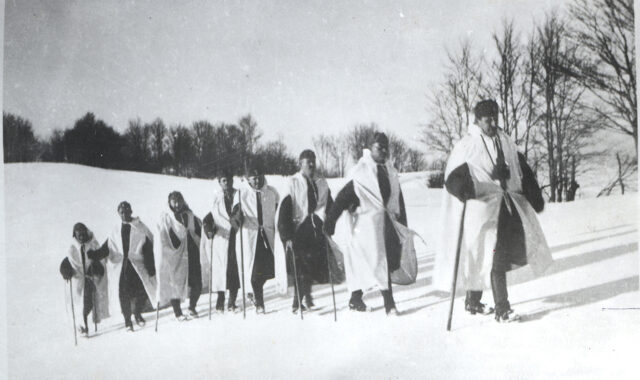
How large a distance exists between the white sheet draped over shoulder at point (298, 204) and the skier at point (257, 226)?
0.03 meters

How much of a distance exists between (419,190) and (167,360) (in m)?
1.57

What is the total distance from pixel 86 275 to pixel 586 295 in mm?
2594

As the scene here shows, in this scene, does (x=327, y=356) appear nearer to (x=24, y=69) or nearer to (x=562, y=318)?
(x=562, y=318)

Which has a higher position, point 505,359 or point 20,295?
point 20,295

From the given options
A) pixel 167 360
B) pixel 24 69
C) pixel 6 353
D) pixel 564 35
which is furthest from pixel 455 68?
pixel 6 353

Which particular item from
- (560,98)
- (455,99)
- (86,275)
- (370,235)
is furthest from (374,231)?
(86,275)

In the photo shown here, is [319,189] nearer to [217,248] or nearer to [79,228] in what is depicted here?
[217,248]

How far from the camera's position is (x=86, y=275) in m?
2.90

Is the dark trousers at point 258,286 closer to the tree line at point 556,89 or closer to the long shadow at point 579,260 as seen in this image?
the tree line at point 556,89

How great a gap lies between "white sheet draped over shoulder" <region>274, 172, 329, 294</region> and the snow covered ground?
0.07 m

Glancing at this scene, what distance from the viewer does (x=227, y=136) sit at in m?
2.94

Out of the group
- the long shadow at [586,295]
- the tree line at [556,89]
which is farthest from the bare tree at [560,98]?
the long shadow at [586,295]

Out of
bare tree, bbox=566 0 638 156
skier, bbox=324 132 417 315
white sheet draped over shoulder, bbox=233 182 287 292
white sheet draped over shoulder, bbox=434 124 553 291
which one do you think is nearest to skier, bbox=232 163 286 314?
white sheet draped over shoulder, bbox=233 182 287 292

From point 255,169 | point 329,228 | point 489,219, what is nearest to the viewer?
point 489,219
